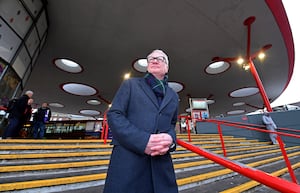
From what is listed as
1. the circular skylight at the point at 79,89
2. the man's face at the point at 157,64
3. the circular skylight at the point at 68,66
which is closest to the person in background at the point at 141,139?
the man's face at the point at 157,64

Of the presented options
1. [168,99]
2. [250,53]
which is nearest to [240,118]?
Result: [250,53]

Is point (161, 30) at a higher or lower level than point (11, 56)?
higher

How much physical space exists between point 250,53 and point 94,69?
10058 millimetres

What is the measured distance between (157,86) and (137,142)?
0.41m

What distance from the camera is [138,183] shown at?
0.78m

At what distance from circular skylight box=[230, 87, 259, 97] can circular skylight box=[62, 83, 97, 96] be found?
1394 centimetres

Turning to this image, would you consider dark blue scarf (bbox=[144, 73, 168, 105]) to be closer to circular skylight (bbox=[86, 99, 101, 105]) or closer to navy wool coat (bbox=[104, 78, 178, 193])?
navy wool coat (bbox=[104, 78, 178, 193])

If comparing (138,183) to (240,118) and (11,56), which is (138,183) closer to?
(11,56)

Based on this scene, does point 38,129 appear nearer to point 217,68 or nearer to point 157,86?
point 157,86

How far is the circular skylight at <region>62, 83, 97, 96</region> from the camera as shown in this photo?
1352cm

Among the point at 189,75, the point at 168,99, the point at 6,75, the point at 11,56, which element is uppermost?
the point at 189,75

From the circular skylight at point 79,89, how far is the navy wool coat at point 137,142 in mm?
13691

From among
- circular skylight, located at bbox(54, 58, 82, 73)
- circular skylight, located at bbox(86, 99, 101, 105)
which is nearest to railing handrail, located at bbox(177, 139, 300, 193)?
circular skylight, located at bbox(54, 58, 82, 73)

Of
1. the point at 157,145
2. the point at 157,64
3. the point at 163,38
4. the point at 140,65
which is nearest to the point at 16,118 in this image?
the point at 157,64
